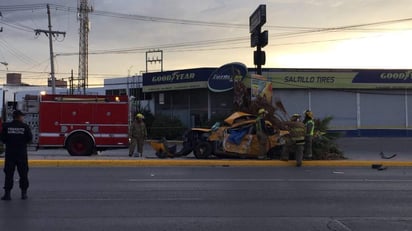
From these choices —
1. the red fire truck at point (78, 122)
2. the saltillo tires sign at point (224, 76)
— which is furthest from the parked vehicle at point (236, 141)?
the saltillo tires sign at point (224, 76)

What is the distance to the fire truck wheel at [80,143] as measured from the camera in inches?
805

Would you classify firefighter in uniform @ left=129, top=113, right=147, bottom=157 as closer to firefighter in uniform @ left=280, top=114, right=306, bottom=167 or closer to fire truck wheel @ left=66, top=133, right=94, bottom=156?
fire truck wheel @ left=66, top=133, right=94, bottom=156

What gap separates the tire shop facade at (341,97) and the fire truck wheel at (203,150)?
21732mm

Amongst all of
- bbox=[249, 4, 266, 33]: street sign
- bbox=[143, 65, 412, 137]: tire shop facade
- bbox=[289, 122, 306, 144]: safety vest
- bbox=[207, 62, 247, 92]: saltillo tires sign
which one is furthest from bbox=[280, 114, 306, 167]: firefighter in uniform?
bbox=[143, 65, 412, 137]: tire shop facade

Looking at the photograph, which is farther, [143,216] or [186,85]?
[186,85]

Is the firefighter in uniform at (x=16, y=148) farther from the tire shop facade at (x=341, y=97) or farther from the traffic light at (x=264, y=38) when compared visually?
the tire shop facade at (x=341, y=97)

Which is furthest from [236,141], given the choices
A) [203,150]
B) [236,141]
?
[203,150]

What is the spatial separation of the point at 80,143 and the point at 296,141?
831 cm

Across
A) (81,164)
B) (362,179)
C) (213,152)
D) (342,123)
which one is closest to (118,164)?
(81,164)

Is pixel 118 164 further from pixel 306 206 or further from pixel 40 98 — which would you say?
pixel 306 206

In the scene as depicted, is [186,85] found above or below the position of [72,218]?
above

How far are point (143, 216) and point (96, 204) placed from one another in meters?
1.45

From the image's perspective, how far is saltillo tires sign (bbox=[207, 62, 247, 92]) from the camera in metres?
38.7

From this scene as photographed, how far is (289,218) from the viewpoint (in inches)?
319
